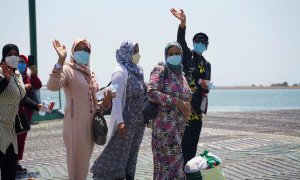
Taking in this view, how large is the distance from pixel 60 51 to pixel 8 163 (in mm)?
1531

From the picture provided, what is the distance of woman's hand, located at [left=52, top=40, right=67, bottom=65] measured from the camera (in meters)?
4.45

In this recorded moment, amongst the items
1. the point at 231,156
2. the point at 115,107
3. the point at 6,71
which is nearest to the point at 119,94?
the point at 115,107

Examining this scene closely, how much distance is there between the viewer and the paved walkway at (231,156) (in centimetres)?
663

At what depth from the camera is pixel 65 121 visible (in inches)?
186

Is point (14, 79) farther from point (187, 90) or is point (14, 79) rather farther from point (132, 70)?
point (187, 90)

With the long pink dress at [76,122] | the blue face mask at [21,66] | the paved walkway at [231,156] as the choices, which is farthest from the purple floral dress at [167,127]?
the blue face mask at [21,66]

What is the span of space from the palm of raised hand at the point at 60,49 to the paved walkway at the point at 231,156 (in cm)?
260

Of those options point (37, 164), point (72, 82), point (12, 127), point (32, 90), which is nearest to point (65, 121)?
point (72, 82)

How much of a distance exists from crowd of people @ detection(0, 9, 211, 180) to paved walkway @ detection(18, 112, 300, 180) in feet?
3.87

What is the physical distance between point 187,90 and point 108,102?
99 centimetres

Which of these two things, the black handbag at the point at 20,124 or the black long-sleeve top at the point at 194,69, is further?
the black long-sleeve top at the point at 194,69

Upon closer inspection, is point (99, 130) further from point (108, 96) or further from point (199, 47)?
point (199, 47)

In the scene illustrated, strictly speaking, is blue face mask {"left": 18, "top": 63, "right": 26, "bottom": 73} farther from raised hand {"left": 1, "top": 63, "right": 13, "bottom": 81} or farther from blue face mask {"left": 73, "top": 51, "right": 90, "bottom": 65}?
blue face mask {"left": 73, "top": 51, "right": 90, "bottom": 65}

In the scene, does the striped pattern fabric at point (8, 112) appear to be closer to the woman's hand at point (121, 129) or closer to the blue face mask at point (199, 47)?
the woman's hand at point (121, 129)
